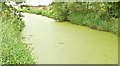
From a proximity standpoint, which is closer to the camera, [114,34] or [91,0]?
[114,34]

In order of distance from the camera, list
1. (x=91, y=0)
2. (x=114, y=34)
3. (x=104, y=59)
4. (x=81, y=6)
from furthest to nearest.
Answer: (x=81, y=6) < (x=91, y=0) < (x=114, y=34) < (x=104, y=59)

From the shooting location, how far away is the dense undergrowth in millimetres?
6717

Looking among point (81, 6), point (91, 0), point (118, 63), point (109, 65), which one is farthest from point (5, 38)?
point (81, 6)

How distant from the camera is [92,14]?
8367mm

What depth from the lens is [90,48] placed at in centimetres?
436

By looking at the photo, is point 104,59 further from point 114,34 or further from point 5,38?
point 114,34

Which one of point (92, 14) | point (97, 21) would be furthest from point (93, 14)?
point (97, 21)

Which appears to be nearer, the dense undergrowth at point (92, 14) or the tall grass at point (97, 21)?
the tall grass at point (97, 21)

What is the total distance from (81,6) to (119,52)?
5996mm

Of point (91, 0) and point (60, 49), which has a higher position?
point (91, 0)

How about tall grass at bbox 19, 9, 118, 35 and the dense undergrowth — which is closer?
tall grass at bbox 19, 9, 118, 35

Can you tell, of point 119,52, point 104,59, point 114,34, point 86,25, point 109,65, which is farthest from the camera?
point 86,25

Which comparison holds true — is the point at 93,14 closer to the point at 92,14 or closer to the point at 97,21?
the point at 92,14

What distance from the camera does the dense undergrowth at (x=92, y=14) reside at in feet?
22.0
